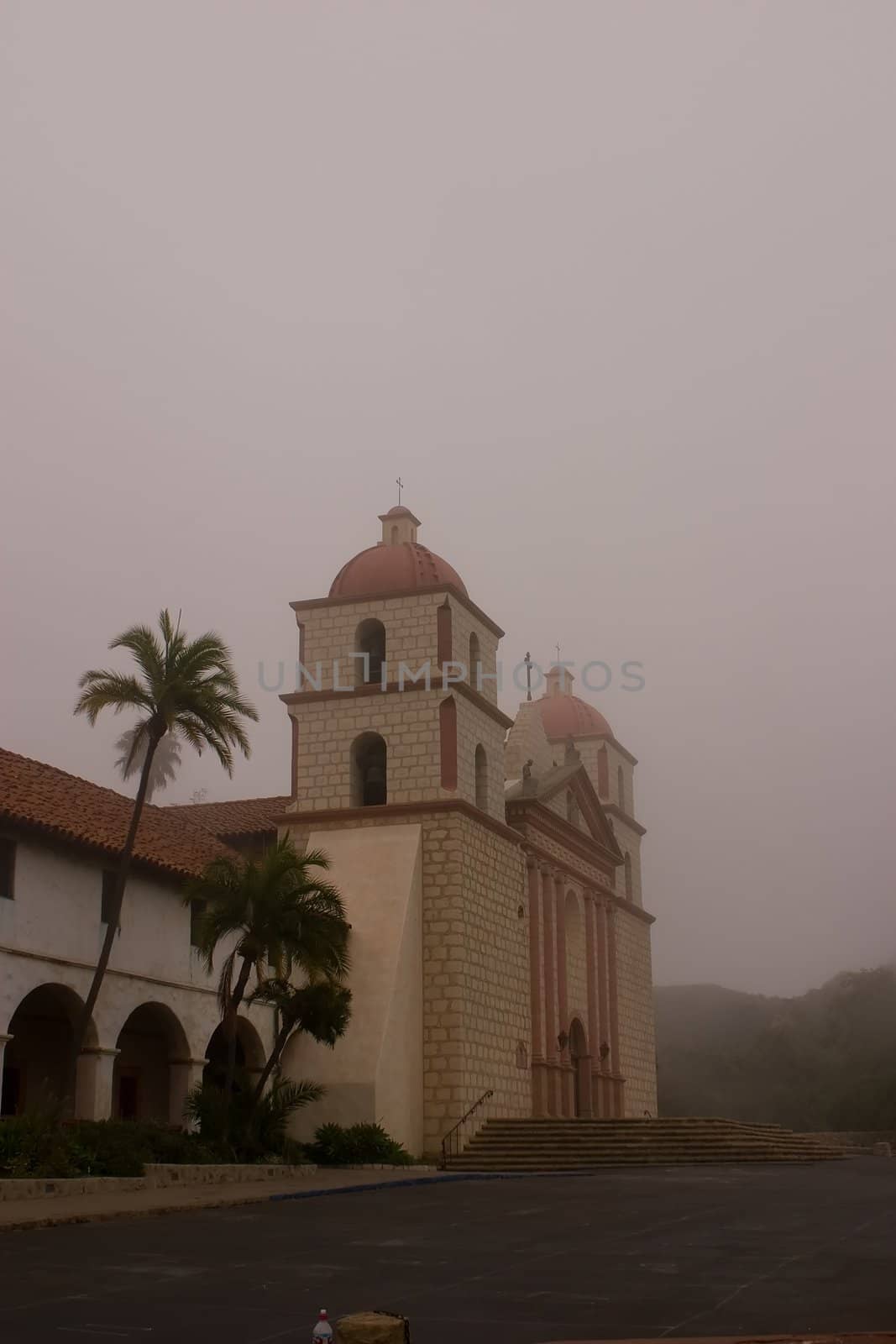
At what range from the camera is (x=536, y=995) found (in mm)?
33844

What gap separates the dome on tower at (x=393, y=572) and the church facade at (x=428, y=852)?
0.14 feet

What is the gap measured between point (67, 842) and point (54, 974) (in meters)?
1.92

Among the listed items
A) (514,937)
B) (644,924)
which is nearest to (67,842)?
(514,937)

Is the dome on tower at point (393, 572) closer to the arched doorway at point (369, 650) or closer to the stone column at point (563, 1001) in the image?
the arched doorway at point (369, 650)

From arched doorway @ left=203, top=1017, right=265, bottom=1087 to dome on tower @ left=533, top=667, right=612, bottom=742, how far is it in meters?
19.6

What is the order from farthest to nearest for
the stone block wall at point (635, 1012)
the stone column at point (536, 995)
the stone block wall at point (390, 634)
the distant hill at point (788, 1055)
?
1. the distant hill at point (788, 1055)
2. the stone block wall at point (635, 1012)
3. the stone column at point (536, 995)
4. the stone block wall at point (390, 634)

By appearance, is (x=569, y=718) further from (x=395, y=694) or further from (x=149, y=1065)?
(x=149, y=1065)

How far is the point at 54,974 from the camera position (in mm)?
21469

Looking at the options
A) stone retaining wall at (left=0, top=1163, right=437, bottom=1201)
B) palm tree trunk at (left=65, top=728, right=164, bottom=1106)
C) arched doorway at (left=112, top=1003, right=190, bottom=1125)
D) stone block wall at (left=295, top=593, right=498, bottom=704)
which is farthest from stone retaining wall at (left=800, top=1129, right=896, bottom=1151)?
palm tree trunk at (left=65, top=728, right=164, bottom=1106)

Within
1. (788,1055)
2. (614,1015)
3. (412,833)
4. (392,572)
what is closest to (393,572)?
(392,572)

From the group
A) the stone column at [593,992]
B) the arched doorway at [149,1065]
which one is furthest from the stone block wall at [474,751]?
the arched doorway at [149,1065]

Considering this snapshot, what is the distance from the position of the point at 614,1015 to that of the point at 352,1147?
1517cm

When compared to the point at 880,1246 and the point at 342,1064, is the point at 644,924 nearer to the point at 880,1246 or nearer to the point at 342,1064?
the point at 342,1064

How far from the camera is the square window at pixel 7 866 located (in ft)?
68.1
